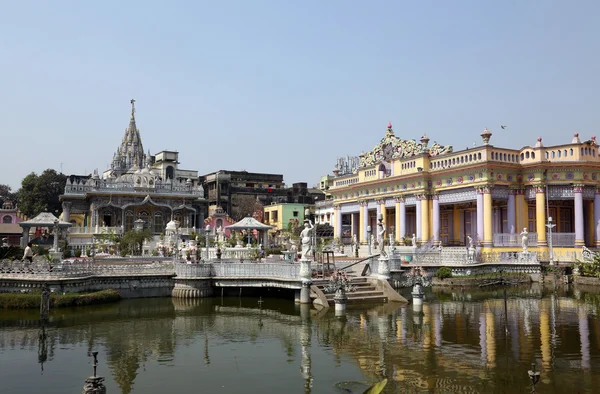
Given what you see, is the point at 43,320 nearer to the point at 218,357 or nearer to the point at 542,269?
the point at 218,357

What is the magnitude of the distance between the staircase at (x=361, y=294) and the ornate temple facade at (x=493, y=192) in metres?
14.3

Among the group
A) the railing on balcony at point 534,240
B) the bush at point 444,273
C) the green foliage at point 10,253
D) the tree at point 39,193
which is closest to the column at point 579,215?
the railing on balcony at point 534,240

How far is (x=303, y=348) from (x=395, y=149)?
3168 cm

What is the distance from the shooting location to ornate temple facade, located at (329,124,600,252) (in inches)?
1347

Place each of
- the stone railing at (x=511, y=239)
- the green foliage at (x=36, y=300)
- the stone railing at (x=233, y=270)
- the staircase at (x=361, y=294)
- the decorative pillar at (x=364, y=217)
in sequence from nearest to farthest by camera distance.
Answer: the green foliage at (x=36, y=300) → the staircase at (x=361, y=294) → the stone railing at (x=233, y=270) → the stone railing at (x=511, y=239) → the decorative pillar at (x=364, y=217)

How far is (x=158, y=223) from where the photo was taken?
62.3 meters

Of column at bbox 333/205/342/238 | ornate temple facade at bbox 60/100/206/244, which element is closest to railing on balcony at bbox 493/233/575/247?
column at bbox 333/205/342/238

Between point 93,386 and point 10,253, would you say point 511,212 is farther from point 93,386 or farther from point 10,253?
point 93,386

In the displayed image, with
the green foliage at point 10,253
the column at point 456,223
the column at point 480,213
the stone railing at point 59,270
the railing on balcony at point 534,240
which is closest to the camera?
the stone railing at point 59,270

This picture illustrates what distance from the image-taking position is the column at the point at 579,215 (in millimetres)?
33406

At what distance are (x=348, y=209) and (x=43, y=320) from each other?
34.9 metres

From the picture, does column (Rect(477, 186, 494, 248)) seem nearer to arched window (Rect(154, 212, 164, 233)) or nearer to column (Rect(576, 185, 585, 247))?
column (Rect(576, 185, 585, 247))

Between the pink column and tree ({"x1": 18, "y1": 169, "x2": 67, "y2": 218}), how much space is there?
6331 cm

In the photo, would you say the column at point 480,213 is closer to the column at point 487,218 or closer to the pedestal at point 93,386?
the column at point 487,218
